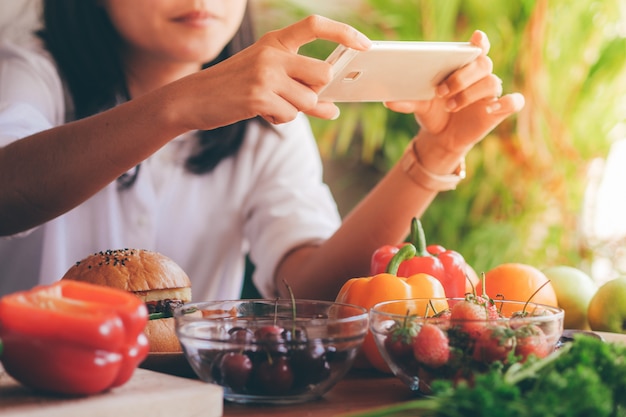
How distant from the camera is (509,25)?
3.34 metres

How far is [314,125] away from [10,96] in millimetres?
1833

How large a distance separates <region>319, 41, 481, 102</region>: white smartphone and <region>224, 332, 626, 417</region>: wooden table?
492mm

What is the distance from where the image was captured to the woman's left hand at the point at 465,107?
1385 millimetres

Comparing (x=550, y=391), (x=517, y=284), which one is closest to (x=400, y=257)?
(x=517, y=284)

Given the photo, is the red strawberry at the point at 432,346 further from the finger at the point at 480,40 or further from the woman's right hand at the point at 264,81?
the finger at the point at 480,40

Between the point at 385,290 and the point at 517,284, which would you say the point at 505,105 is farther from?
the point at 385,290

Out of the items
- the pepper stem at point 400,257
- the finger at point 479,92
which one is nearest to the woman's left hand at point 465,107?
the finger at point 479,92

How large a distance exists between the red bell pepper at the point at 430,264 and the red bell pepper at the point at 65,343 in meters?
0.59

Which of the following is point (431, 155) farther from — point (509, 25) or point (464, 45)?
point (509, 25)

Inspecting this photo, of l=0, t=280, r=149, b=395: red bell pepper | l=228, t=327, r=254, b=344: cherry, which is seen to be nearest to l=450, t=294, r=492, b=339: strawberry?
l=228, t=327, r=254, b=344: cherry

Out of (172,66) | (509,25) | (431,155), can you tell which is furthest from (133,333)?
(509,25)

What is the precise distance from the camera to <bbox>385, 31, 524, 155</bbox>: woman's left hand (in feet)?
4.54

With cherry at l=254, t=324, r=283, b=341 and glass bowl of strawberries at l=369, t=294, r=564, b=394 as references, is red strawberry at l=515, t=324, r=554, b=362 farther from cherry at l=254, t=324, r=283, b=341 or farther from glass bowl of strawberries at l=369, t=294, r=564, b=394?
cherry at l=254, t=324, r=283, b=341

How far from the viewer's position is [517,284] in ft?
3.93
